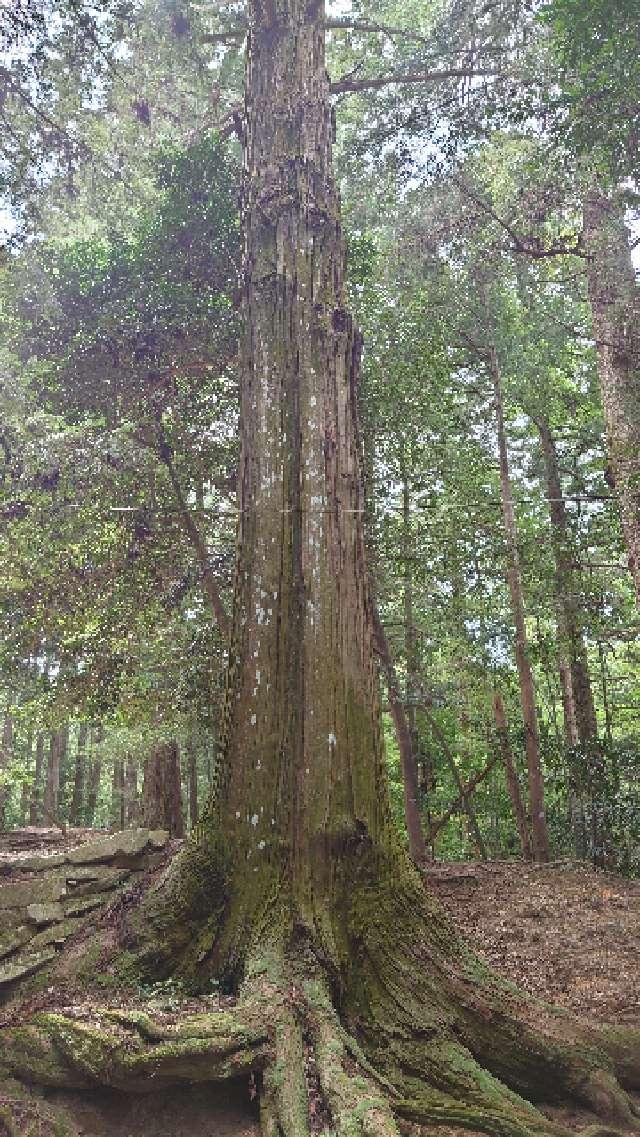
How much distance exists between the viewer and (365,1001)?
9.55ft

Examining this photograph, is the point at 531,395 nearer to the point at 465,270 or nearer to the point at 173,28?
the point at 465,270

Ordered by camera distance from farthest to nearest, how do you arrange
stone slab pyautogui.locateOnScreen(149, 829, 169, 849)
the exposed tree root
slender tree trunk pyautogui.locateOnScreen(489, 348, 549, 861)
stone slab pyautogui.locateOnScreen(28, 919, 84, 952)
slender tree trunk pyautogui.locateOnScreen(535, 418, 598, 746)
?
slender tree trunk pyautogui.locateOnScreen(535, 418, 598, 746), slender tree trunk pyautogui.locateOnScreen(489, 348, 549, 861), stone slab pyautogui.locateOnScreen(149, 829, 169, 849), stone slab pyautogui.locateOnScreen(28, 919, 84, 952), the exposed tree root

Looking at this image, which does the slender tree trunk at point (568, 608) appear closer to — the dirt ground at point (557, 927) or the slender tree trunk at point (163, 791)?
the dirt ground at point (557, 927)

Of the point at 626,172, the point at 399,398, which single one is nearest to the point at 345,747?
the point at 626,172

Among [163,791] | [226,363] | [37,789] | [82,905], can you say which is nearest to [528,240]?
[226,363]

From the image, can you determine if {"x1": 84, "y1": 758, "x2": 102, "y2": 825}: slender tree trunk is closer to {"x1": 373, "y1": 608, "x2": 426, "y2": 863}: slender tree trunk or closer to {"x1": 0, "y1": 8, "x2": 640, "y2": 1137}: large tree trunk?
{"x1": 373, "y1": 608, "x2": 426, "y2": 863}: slender tree trunk

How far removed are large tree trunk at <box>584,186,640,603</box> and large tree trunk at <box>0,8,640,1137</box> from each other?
11.3 ft

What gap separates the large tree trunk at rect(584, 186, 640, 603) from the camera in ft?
22.1

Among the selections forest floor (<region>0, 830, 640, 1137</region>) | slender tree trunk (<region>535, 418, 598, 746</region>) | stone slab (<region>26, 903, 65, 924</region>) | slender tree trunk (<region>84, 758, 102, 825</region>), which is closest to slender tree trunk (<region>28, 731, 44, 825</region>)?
slender tree trunk (<region>84, 758, 102, 825</region>)

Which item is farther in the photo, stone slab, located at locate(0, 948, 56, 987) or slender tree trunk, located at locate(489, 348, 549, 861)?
slender tree trunk, located at locate(489, 348, 549, 861)

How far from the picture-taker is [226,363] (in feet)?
24.9

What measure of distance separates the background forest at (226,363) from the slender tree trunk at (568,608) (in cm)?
5

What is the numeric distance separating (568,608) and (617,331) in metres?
3.46

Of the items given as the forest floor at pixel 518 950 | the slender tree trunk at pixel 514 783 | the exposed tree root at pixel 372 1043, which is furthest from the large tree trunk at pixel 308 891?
the slender tree trunk at pixel 514 783
